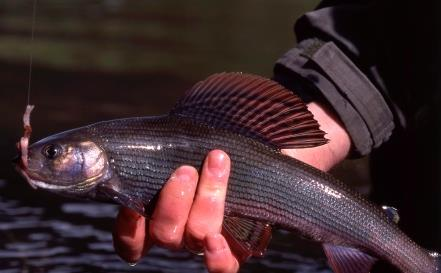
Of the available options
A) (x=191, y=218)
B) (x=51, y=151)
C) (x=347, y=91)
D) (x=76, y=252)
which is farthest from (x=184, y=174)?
(x=76, y=252)

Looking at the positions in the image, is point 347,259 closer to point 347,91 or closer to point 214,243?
point 214,243

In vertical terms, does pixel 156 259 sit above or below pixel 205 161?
below

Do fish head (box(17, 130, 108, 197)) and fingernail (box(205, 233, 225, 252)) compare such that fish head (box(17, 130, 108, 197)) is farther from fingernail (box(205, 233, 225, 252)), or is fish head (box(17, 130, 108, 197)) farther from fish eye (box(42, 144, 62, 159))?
fingernail (box(205, 233, 225, 252))

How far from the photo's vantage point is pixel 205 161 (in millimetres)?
3043

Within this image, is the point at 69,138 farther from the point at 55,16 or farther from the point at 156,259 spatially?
the point at 55,16

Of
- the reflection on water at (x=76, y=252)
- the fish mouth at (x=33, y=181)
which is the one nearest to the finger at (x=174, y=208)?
the fish mouth at (x=33, y=181)

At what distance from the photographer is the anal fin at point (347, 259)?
127 inches

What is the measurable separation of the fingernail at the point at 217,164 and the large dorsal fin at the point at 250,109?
14 centimetres

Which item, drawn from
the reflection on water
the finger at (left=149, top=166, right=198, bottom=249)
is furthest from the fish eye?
the reflection on water

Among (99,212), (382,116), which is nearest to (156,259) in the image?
(99,212)

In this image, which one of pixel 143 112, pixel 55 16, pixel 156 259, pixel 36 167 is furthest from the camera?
pixel 55 16

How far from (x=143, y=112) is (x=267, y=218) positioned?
892cm

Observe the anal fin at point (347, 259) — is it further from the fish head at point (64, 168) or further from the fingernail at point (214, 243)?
the fish head at point (64, 168)

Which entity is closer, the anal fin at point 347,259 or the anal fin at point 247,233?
the anal fin at point 247,233
